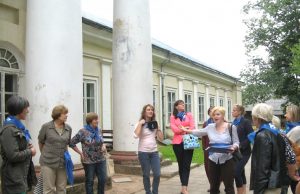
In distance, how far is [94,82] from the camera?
13227mm

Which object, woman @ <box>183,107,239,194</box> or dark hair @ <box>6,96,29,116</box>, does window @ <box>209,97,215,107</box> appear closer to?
woman @ <box>183,107,239,194</box>

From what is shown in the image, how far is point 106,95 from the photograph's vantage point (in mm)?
13727

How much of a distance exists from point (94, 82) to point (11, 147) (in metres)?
9.12

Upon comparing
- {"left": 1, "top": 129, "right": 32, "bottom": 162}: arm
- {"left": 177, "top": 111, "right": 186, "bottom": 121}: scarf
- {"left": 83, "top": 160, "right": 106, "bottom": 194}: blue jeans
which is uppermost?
{"left": 177, "top": 111, "right": 186, "bottom": 121}: scarf

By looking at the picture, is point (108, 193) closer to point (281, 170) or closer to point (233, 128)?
point (233, 128)

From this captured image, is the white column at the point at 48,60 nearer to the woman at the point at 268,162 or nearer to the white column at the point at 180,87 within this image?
the woman at the point at 268,162

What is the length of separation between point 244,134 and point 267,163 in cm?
318

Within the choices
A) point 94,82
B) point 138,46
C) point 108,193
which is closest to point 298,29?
point 94,82

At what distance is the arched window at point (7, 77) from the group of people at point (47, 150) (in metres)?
2.96

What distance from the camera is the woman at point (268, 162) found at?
4.34m

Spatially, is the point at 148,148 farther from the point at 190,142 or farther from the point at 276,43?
the point at 276,43

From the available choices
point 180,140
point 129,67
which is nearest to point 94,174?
point 180,140

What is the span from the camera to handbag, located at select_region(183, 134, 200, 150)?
7402 millimetres

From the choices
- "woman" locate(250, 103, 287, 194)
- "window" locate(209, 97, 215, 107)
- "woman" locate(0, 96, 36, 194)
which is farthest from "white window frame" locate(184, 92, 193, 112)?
"woman" locate(0, 96, 36, 194)
